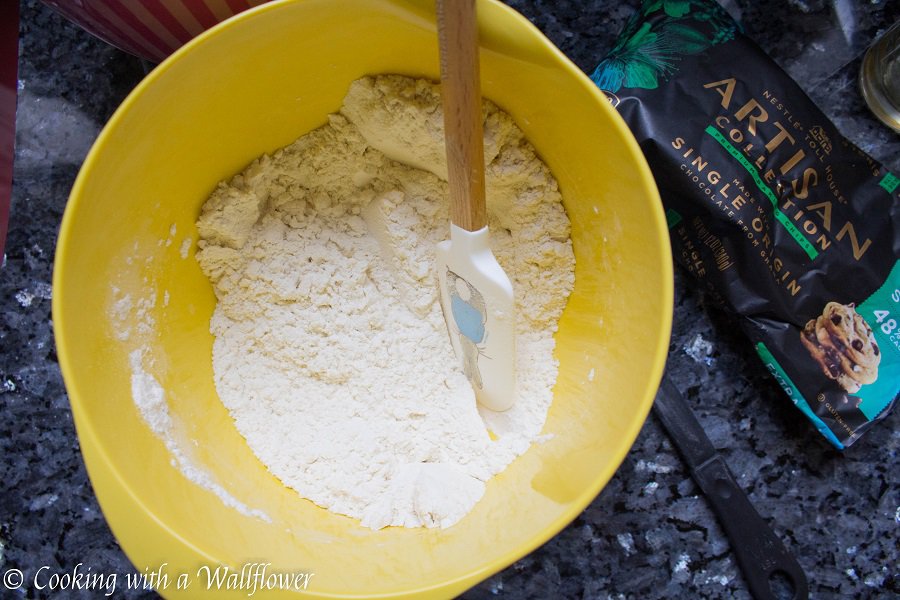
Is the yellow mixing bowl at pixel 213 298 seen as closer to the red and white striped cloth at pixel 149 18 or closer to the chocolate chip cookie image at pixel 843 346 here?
the red and white striped cloth at pixel 149 18

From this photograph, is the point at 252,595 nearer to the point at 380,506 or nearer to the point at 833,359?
the point at 380,506

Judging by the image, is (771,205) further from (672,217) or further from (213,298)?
(213,298)

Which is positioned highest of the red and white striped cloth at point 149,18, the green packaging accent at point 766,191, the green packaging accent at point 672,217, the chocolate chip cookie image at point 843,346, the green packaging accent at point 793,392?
the red and white striped cloth at point 149,18

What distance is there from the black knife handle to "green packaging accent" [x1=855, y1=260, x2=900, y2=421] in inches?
8.5

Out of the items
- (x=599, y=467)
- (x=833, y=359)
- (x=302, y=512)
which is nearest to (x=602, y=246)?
(x=599, y=467)

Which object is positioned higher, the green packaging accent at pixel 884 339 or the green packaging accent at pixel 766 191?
the green packaging accent at pixel 766 191

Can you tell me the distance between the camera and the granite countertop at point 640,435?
0.97 meters

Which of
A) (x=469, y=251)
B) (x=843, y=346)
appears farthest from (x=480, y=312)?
(x=843, y=346)

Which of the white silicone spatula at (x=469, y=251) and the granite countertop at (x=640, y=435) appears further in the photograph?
the granite countertop at (x=640, y=435)

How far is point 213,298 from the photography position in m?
0.94

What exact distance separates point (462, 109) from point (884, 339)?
0.72m

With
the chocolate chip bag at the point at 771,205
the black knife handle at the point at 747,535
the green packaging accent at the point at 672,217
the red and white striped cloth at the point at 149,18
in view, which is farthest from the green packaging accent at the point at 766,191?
the red and white striped cloth at the point at 149,18

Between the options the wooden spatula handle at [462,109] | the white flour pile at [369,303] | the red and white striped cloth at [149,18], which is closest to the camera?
the wooden spatula handle at [462,109]

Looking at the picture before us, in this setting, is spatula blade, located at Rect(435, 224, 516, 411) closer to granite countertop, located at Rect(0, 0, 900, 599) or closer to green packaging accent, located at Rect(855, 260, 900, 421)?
granite countertop, located at Rect(0, 0, 900, 599)
